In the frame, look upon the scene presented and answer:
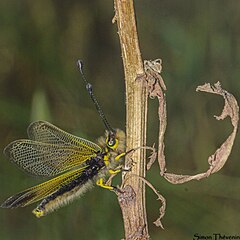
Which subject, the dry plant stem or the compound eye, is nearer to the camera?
the dry plant stem

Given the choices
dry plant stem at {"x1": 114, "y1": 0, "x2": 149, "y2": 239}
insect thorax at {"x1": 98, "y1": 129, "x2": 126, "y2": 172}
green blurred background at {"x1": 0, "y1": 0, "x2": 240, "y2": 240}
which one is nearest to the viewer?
dry plant stem at {"x1": 114, "y1": 0, "x2": 149, "y2": 239}

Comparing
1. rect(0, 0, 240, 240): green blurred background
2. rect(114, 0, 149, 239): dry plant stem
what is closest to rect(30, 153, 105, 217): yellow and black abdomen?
rect(114, 0, 149, 239): dry plant stem

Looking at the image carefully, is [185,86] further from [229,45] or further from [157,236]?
[157,236]

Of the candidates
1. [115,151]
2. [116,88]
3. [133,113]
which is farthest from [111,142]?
[116,88]

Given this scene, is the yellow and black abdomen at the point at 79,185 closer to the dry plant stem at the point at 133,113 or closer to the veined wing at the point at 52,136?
the veined wing at the point at 52,136

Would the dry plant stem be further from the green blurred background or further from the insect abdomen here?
the green blurred background
